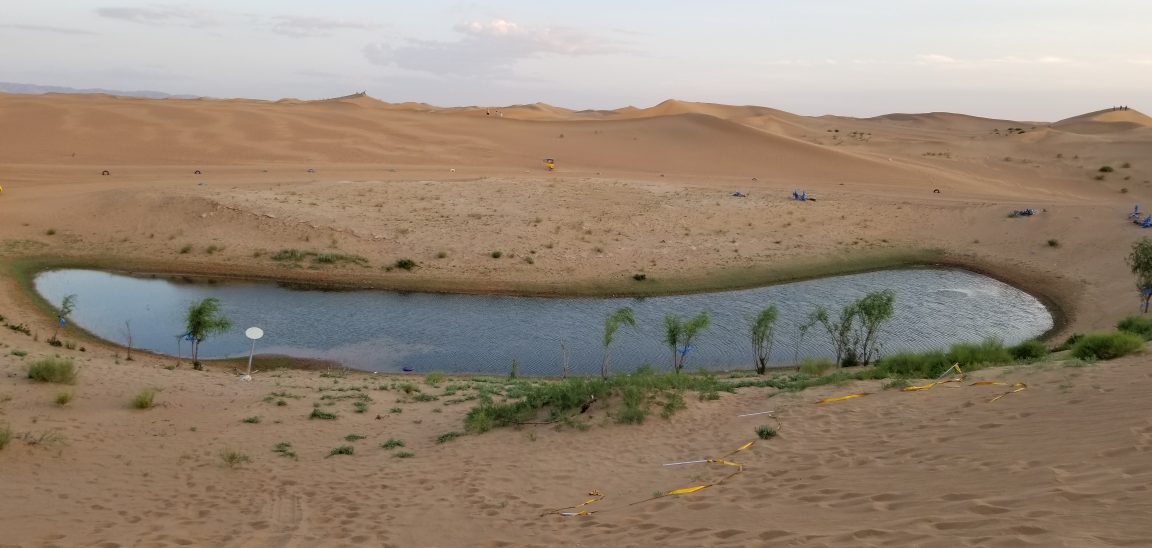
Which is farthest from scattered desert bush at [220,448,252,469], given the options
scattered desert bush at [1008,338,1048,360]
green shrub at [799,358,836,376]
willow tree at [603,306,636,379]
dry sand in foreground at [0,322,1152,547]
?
scattered desert bush at [1008,338,1048,360]

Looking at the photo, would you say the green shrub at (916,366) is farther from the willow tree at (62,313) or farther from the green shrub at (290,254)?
the green shrub at (290,254)

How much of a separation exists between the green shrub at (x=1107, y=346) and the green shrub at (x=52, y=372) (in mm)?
15231

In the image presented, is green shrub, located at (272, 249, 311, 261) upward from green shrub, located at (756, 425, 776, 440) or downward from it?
upward

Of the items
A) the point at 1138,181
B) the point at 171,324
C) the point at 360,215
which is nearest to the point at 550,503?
the point at 171,324

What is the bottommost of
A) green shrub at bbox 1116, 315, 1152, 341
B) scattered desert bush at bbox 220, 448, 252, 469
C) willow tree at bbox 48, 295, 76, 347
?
willow tree at bbox 48, 295, 76, 347

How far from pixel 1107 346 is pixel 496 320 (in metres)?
14.3

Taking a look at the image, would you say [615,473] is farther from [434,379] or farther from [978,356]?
[978,356]

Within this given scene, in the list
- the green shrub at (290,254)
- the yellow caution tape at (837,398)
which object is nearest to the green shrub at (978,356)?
the yellow caution tape at (837,398)

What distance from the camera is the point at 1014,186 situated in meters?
43.9

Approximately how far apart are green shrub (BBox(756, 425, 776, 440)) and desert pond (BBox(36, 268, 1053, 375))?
8.53m

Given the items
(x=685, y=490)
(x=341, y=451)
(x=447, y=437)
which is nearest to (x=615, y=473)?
(x=685, y=490)

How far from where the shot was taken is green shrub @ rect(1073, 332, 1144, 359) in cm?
1123

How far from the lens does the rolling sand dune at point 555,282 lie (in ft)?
22.9

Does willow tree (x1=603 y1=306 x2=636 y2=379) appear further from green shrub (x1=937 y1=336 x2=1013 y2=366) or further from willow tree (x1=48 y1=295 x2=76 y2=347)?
willow tree (x1=48 y1=295 x2=76 y2=347)
